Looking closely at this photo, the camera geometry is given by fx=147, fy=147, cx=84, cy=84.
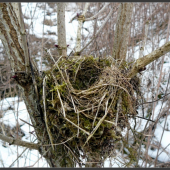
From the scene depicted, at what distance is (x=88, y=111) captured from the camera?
33.8 inches

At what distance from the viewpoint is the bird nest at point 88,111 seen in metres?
0.82

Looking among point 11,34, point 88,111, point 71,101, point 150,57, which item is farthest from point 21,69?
point 150,57

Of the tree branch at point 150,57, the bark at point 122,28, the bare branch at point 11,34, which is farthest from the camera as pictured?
the bark at point 122,28

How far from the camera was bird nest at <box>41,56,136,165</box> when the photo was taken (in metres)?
0.82

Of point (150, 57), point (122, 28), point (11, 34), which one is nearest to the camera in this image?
point (150, 57)

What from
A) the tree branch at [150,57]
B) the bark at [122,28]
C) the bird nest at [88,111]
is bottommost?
the bird nest at [88,111]

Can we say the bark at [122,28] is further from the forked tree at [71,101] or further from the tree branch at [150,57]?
the tree branch at [150,57]

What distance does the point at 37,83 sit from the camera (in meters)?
1.02

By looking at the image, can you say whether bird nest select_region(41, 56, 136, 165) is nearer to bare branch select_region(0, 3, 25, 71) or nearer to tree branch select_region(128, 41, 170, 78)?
tree branch select_region(128, 41, 170, 78)

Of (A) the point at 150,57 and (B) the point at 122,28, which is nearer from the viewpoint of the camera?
(A) the point at 150,57

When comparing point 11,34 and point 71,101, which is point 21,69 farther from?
point 71,101

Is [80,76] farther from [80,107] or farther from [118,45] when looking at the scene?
[118,45]

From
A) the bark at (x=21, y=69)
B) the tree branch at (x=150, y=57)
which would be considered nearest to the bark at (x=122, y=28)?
the tree branch at (x=150, y=57)

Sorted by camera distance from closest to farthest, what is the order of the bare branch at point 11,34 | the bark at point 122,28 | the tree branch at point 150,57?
the tree branch at point 150,57 < the bare branch at point 11,34 < the bark at point 122,28
